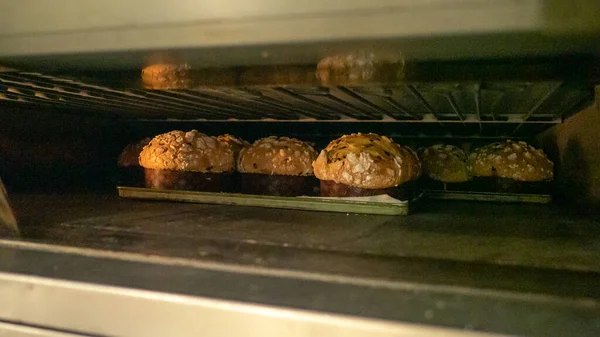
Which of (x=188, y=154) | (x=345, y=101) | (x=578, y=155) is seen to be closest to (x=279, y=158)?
(x=188, y=154)

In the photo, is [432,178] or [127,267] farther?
[432,178]

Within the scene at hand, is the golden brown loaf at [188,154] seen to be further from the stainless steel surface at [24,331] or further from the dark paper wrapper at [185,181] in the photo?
the stainless steel surface at [24,331]

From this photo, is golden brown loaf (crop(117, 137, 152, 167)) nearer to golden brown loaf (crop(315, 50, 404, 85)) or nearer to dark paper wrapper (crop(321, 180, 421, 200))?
dark paper wrapper (crop(321, 180, 421, 200))

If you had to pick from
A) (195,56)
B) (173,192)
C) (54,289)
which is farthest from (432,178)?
(54,289)

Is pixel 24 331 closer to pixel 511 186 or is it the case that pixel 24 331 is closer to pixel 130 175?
pixel 130 175

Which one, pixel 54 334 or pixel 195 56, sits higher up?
pixel 195 56

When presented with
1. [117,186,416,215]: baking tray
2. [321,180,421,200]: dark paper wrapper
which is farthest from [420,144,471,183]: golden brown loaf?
[117,186,416,215]: baking tray

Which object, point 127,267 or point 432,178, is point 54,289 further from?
point 432,178

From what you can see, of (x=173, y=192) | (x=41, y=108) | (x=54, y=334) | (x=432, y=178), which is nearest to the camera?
(x=54, y=334)
